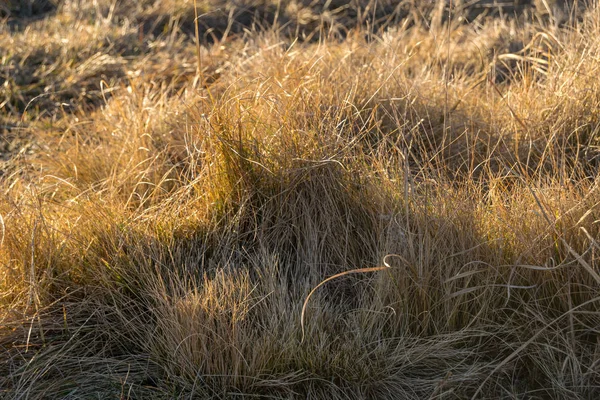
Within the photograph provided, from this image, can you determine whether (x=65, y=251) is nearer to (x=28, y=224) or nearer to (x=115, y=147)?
(x=28, y=224)

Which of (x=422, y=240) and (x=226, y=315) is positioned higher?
(x=422, y=240)

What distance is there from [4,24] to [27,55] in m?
0.87

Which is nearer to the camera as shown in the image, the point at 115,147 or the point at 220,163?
the point at 220,163

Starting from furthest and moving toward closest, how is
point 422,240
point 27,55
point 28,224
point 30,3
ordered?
point 30,3
point 27,55
point 28,224
point 422,240

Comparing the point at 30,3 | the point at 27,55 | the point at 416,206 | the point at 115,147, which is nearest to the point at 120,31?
the point at 27,55

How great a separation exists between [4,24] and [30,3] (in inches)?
22.1

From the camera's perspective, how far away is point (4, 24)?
17.4 feet

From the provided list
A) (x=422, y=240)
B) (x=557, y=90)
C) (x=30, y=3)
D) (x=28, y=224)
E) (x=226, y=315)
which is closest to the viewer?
(x=226, y=315)

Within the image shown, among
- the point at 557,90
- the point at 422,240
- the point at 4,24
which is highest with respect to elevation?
the point at 557,90

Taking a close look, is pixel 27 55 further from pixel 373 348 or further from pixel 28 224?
pixel 373 348

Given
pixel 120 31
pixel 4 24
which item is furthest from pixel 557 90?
pixel 4 24

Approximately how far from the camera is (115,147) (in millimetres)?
3209

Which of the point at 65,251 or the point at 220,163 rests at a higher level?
the point at 220,163

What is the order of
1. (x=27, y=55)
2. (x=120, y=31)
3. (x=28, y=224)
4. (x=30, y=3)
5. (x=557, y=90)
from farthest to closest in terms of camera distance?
(x=30, y=3) < (x=120, y=31) < (x=27, y=55) < (x=557, y=90) < (x=28, y=224)
